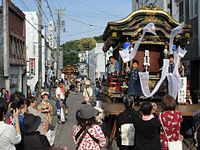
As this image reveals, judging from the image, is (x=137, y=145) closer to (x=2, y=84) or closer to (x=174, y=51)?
(x=174, y=51)

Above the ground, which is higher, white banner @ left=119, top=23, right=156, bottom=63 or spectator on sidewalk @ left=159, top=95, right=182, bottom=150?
white banner @ left=119, top=23, right=156, bottom=63

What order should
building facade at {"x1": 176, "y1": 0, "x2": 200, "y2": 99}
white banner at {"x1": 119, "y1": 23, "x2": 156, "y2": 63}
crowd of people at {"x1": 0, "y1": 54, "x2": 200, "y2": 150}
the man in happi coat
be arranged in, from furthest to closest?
building facade at {"x1": 176, "y1": 0, "x2": 200, "y2": 99} → white banner at {"x1": 119, "y1": 23, "x2": 156, "y2": 63} → the man in happi coat → crowd of people at {"x1": 0, "y1": 54, "x2": 200, "y2": 150}

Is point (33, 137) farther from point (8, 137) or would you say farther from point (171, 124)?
point (171, 124)

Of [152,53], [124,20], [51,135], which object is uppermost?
[124,20]

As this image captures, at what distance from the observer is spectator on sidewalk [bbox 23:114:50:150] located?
489 cm

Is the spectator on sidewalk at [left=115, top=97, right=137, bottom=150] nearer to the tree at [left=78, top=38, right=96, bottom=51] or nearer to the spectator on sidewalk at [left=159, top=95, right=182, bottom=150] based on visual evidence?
the spectator on sidewalk at [left=159, top=95, right=182, bottom=150]

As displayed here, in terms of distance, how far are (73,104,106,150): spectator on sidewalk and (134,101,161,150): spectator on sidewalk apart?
0.96 meters

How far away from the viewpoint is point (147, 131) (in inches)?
229

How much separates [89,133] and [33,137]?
28.6 inches

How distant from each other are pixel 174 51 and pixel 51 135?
24.3ft

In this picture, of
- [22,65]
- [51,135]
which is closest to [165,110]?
[51,135]

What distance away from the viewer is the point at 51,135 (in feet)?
23.9

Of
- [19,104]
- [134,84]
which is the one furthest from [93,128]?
[134,84]

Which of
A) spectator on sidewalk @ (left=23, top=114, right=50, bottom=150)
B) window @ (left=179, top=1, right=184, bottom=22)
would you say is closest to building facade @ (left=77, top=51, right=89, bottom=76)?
window @ (left=179, top=1, right=184, bottom=22)
